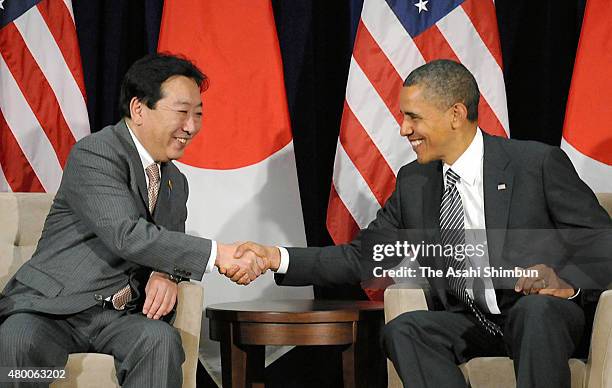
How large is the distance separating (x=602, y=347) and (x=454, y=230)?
2.04 ft

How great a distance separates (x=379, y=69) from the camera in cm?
374

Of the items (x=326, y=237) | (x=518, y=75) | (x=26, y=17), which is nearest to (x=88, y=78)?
(x=26, y=17)

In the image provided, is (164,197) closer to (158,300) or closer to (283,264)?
(158,300)

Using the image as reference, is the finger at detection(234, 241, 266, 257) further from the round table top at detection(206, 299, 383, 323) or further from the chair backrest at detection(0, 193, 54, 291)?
the chair backrest at detection(0, 193, 54, 291)

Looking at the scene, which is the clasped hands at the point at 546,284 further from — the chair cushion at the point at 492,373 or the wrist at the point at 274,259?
the wrist at the point at 274,259

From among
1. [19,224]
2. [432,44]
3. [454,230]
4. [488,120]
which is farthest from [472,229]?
[19,224]

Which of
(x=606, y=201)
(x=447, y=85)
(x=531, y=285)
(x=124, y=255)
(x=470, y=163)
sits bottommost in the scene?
(x=531, y=285)

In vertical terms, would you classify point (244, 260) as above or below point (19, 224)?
below

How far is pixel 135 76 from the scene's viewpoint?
2.99 m

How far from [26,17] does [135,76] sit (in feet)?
3.66

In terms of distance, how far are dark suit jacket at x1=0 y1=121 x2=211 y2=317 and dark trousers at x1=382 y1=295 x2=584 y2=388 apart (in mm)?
636

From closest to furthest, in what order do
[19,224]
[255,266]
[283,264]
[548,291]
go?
[548,291] < [255,266] < [283,264] < [19,224]

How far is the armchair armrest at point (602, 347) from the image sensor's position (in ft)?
8.14

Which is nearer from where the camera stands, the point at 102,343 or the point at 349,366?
the point at 102,343
